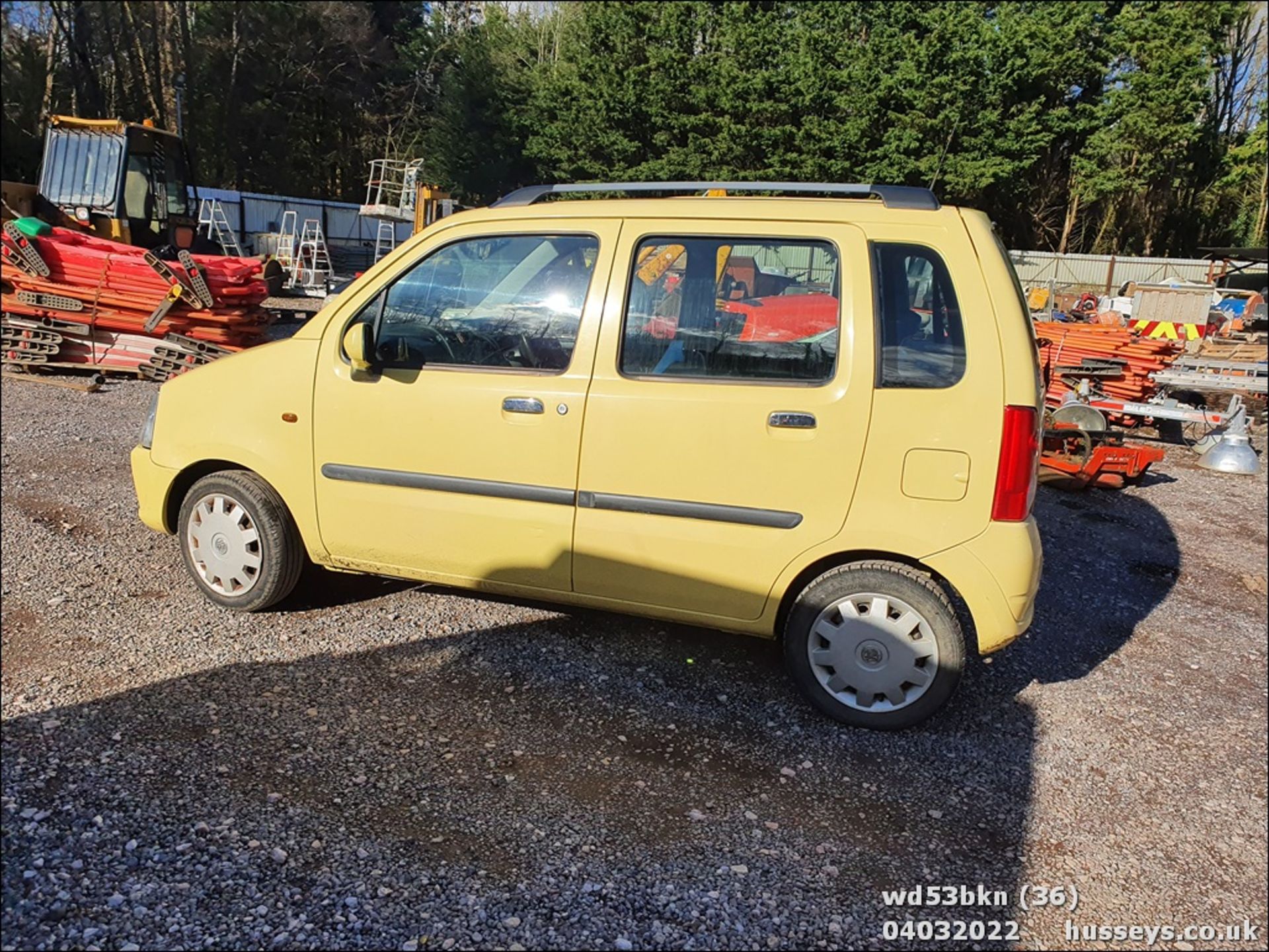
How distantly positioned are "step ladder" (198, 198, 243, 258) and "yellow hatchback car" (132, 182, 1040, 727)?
18.6 metres

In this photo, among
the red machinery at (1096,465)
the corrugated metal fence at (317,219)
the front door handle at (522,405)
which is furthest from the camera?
the corrugated metal fence at (317,219)

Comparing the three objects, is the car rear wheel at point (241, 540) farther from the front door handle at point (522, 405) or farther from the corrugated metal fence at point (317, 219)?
the corrugated metal fence at point (317, 219)

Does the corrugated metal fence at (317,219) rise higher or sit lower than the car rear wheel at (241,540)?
higher

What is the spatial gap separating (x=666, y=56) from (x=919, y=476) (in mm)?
32169

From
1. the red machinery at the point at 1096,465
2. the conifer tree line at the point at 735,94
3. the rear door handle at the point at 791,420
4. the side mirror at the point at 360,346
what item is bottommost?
the red machinery at the point at 1096,465

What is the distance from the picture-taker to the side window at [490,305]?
3.50 meters

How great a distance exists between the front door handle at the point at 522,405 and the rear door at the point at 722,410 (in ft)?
0.69

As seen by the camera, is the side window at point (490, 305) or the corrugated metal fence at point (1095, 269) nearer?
the side window at point (490, 305)

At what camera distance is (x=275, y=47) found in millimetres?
37062

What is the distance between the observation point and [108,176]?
13516mm

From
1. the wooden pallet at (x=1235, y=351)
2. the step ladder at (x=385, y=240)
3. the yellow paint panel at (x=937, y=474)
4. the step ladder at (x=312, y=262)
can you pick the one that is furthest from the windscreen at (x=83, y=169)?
the wooden pallet at (x=1235, y=351)

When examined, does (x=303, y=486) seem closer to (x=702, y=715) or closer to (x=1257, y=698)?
(x=702, y=715)

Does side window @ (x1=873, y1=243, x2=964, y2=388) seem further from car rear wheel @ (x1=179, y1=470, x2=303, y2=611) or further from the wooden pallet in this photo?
the wooden pallet

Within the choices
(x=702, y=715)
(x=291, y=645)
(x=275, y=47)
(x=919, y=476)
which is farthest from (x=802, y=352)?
(x=275, y=47)
